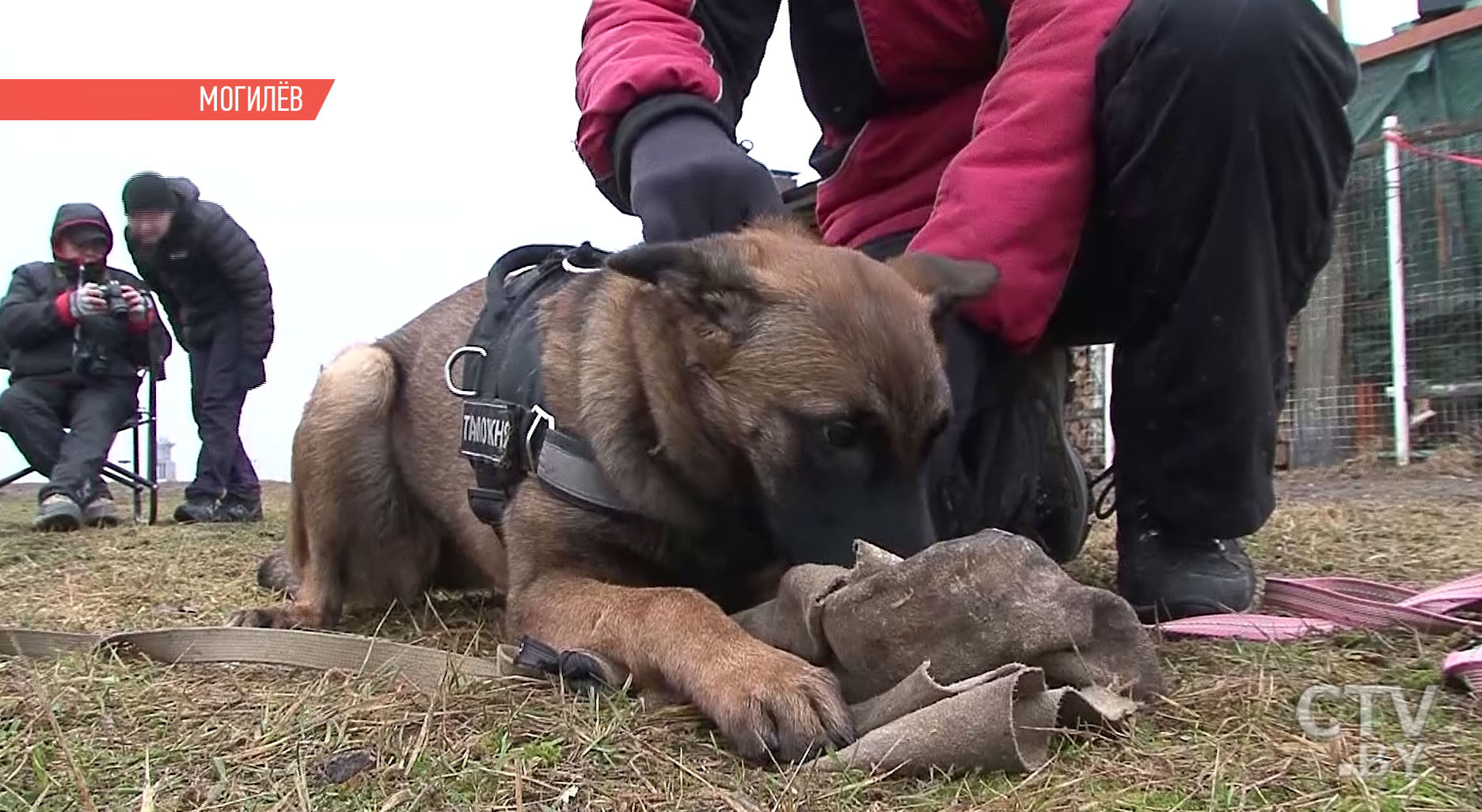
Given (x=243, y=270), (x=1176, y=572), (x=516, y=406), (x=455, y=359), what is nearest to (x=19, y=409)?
(x=243, y=270)

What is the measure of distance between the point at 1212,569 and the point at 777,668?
54.5 inches

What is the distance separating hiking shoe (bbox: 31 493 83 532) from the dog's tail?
18.6 ft

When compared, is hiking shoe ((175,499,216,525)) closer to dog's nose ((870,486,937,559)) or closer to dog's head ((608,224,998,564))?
dog's head ((608,224,998,564))

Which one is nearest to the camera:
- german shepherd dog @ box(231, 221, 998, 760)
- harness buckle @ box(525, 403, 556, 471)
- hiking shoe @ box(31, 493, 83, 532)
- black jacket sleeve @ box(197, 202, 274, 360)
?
german shepherd dog @ box(231, 221, 998, 760)

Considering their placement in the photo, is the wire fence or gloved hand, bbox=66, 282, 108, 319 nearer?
gloved hand, bbox=66, 282, 108, 319

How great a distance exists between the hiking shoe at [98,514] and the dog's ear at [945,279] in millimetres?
7848

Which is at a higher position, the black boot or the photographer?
the photographer

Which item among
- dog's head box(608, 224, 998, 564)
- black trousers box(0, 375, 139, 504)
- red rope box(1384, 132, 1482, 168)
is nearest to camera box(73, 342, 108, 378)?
black trousers box(0, 375, 139, 504)

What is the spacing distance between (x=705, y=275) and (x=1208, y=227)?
1.18 meters

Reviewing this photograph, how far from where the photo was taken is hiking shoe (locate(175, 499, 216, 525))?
9.62 metres

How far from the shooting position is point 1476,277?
9734 mm

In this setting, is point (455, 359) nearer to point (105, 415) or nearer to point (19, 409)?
point (105, 415)

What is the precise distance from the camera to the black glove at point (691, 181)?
10.3 ft

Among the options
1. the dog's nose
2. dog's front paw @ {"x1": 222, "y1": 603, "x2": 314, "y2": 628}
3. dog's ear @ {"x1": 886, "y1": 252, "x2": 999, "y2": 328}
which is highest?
dog's ear @ {"x1": 886, "y1": 252, "x2": 999, "y2": 328}
